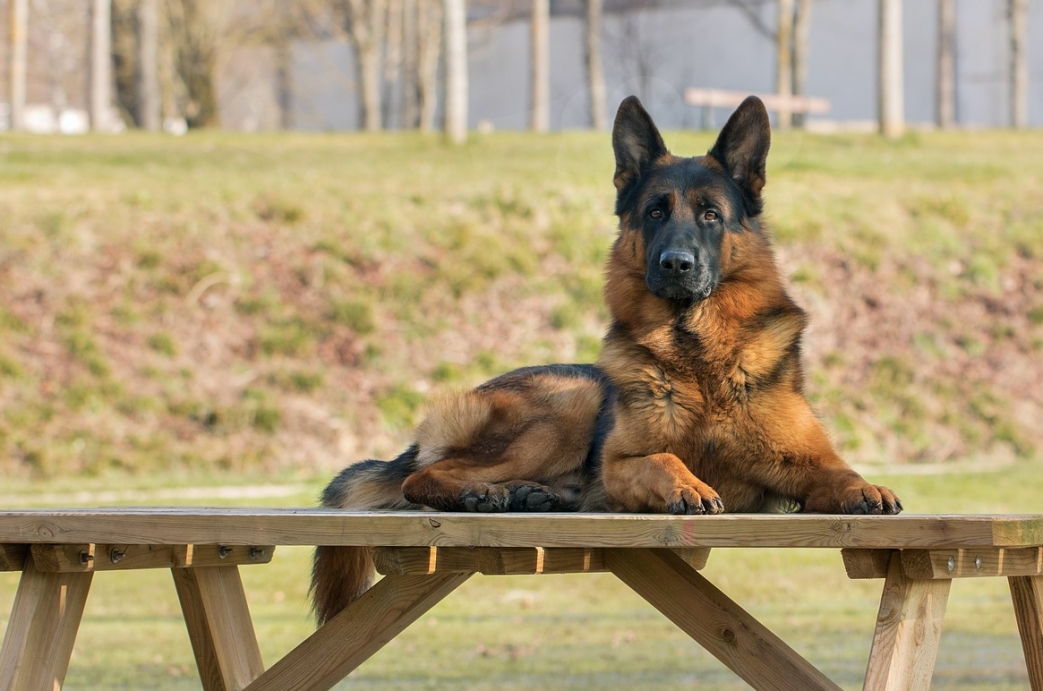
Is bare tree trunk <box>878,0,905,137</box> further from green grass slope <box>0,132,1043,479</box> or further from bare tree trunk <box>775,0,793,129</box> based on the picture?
bare tree trunk <box>775,0,793,129</box>

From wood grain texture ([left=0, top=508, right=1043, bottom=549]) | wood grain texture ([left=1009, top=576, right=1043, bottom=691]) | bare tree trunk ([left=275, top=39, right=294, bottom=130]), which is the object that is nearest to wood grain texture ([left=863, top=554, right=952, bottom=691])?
wood grain texture ([left=0, top=508, right=1043, bottom=549])

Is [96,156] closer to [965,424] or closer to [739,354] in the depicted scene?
[965,424]

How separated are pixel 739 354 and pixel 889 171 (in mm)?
16085

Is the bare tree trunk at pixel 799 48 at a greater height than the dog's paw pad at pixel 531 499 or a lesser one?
greater

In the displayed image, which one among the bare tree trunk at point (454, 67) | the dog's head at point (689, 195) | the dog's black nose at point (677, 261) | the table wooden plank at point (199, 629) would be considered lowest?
the table wooden plank at point (199, 629)

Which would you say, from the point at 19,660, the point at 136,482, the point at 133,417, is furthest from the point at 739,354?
the point at 133,417

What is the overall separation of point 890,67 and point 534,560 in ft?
63.0

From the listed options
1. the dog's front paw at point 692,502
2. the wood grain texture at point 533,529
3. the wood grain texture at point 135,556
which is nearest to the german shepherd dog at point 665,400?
the dog's front paw at point 692,502

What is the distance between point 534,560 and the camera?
144 inches

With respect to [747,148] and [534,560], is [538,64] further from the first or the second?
[534,560]

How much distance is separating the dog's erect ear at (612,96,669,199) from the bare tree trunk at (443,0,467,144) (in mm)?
15765

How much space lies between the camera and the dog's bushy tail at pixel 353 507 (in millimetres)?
4449

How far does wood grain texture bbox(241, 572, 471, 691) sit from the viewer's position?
12.5ft

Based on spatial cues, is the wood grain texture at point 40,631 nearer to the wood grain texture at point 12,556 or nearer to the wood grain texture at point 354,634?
the wood grain texture at point 12,556
